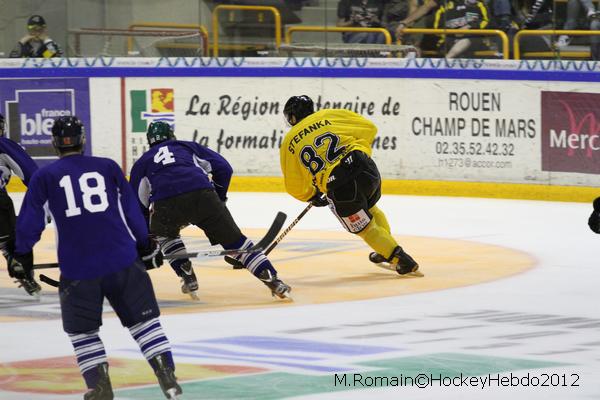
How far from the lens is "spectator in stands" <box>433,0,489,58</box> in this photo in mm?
12492

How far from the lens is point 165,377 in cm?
501

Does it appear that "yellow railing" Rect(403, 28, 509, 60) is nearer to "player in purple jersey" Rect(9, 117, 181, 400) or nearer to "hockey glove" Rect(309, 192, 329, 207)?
"hockey glove" Rect(309, 192, 329, 207)

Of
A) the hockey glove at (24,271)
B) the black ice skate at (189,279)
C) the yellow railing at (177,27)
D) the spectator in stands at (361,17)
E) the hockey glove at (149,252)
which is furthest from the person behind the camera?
the yellow railing at (177,27)

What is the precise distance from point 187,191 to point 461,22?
222 inches

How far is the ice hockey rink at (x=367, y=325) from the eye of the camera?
5.53 metres

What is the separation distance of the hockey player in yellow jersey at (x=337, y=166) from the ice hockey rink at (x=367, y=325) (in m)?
0.34

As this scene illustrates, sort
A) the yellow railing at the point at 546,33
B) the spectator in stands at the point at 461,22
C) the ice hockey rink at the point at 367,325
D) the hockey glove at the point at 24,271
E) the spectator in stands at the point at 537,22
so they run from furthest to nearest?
the spectator in stands at the point at 461,22, the spectator in stands at the point at 537,22, the yellow railing at the point at 546,33, the hockey glove at the point at 24,271, the ice hockey rink at the point at 367,325

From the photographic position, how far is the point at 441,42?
1264 centimetres

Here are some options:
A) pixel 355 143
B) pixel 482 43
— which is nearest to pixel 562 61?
pixel 482 43

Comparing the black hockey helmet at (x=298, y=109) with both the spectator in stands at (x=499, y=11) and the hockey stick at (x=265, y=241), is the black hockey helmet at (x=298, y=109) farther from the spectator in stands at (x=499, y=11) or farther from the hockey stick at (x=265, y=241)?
the spectator in stands at (x=499, y=11)

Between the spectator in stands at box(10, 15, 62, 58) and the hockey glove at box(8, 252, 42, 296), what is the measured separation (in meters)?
5.12

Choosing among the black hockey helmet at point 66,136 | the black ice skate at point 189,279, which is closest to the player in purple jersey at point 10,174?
the black ice skate at point 189,279

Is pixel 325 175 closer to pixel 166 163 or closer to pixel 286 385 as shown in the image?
pixel 166 163

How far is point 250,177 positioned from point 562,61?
122 inches
